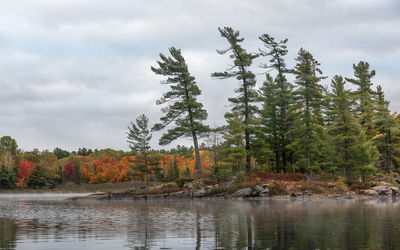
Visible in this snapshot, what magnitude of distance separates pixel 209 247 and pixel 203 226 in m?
6.37

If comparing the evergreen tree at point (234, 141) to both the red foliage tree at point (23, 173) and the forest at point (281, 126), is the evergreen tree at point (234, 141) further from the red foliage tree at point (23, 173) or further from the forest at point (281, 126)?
the red foliage tree at point (23, 173)

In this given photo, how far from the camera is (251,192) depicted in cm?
4409

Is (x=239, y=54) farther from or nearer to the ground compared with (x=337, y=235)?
farther from the ground

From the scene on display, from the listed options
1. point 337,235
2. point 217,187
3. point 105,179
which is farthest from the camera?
point 105,179

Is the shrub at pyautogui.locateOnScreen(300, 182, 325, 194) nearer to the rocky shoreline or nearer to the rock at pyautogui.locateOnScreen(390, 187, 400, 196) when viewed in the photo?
the rocky shoreline

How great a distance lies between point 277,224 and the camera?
64.3 feet

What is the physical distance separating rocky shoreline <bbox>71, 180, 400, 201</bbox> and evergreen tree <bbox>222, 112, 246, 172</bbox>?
4.70 metres

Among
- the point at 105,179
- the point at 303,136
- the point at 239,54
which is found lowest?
the point at 105,179

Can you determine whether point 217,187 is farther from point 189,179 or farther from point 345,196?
point 345,196

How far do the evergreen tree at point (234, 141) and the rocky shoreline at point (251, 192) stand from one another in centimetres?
470

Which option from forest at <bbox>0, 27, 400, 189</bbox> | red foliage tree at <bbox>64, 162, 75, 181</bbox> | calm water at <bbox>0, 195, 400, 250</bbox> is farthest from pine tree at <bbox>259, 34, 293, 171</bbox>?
red foliage tree at <bbox>64, 162, 75, 181</bbox>

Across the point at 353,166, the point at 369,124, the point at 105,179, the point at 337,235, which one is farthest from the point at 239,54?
the point at 105,179

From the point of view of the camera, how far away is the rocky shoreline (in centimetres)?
4334

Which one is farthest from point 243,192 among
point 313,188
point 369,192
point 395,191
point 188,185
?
point 395,191
